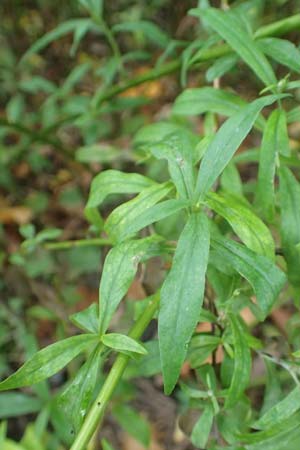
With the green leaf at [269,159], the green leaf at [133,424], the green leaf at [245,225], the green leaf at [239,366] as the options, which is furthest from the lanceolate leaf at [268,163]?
the green leaf at [133,424]

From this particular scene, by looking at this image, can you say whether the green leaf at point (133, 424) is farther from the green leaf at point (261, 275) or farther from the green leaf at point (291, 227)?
the green leaf at point (261, 275)

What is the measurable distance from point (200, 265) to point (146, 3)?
173 cm

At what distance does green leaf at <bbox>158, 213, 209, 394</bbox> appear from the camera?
32.9 inches

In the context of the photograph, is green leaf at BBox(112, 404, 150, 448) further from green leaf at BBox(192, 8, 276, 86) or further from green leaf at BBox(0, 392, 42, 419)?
green leaf at BBox(192, 8, 276, 86)

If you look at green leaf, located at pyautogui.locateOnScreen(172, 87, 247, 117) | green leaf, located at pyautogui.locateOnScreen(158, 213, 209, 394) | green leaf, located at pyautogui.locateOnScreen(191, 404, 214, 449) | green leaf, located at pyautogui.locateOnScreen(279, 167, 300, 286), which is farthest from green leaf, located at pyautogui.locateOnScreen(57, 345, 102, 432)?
green leaf, located at pyautogui.locateOnScreen(172, 87, 247, 117)

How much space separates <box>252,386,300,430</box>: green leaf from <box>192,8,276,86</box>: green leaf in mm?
531

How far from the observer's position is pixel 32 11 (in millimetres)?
2609

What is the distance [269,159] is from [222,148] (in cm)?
16

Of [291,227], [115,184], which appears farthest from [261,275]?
[115,184]

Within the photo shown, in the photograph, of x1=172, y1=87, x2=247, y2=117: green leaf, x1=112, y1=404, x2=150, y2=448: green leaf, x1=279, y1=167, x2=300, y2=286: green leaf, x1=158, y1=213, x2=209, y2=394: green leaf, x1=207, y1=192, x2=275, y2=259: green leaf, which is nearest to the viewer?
x1=158, y1=213, x2=209, y2=394: green leaf

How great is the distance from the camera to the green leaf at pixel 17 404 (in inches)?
65.6

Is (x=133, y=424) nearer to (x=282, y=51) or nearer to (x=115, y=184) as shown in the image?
(x=115, y=184)

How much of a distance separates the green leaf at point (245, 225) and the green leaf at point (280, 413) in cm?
24

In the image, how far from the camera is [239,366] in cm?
99
